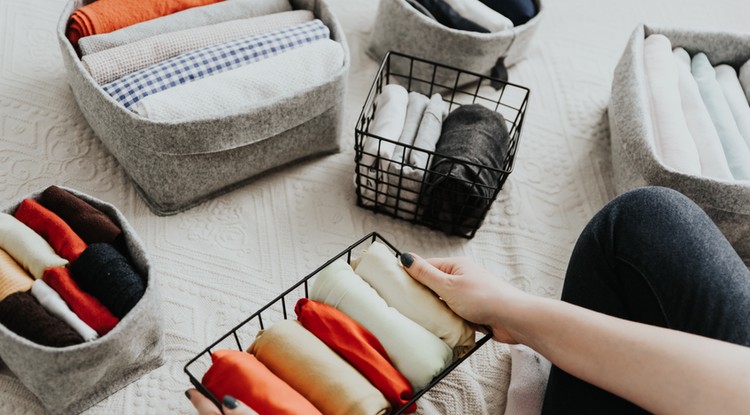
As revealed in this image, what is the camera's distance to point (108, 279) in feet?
2.63

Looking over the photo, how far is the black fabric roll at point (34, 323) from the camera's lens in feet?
2.45

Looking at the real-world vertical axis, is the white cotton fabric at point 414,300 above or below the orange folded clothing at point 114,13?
below

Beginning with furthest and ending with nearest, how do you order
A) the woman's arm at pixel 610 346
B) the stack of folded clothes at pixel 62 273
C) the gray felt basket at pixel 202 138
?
the gray felt basket at pixel 202 138
the stack of folded clothes at pixel 62 273
the woman's arm at pixel 610 346

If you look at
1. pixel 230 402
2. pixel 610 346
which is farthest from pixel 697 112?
pixel 230 402

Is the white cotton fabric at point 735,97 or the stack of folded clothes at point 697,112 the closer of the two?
the stack of folded clothes at point 697,112

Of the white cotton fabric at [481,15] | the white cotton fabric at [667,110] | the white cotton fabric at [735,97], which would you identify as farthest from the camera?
the white cotton fabric at [481,15]

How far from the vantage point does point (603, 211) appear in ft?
2.87

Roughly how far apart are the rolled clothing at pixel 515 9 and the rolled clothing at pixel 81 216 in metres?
0.93

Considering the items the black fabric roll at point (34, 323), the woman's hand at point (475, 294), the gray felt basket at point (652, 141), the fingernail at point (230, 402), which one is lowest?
the black fabric roll at point (34, 323)

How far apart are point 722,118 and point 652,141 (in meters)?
0.21

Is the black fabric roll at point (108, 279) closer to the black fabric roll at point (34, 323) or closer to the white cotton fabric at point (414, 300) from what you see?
the black fabric roll at point (34, 323)

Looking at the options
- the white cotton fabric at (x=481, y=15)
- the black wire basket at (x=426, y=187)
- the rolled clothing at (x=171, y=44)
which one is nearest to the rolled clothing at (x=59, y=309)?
the rolled clothing at (x=171, y=44)

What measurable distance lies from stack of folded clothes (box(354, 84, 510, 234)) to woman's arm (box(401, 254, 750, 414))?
9.2 inches

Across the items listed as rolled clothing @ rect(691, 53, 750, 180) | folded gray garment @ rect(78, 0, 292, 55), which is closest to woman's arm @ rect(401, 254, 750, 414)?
rolled clothing @ rect(691, 53, 750, 180)
